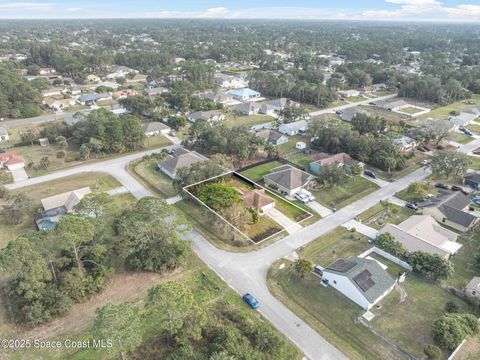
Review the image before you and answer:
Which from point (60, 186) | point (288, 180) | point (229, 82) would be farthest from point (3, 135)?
point (229, 82)

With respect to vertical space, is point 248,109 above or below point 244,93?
above

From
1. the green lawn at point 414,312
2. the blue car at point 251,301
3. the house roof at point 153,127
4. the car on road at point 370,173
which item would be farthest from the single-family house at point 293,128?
the blue car at point 251,301

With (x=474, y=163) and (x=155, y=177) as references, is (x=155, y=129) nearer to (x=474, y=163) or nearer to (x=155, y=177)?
(x=155, y=177)

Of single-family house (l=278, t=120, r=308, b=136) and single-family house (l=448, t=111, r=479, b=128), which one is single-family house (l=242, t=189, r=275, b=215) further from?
single-family house (l=448, t=111, r=479, b=128)

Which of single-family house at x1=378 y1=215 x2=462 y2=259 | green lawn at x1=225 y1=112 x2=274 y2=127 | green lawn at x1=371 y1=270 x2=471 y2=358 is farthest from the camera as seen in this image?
green lawn at x1=225 y1=112 x2=274 y2=127

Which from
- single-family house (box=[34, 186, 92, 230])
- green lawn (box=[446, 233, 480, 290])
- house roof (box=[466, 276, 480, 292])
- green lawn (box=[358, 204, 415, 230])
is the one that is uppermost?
house roof (box=[466, 276, 480, 292])

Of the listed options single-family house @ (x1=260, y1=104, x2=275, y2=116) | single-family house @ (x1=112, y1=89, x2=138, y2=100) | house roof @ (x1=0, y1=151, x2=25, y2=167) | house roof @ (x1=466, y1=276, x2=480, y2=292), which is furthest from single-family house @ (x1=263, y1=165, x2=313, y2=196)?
single-family house @ (x1=112, y1=89, x2=138, y2=100)
